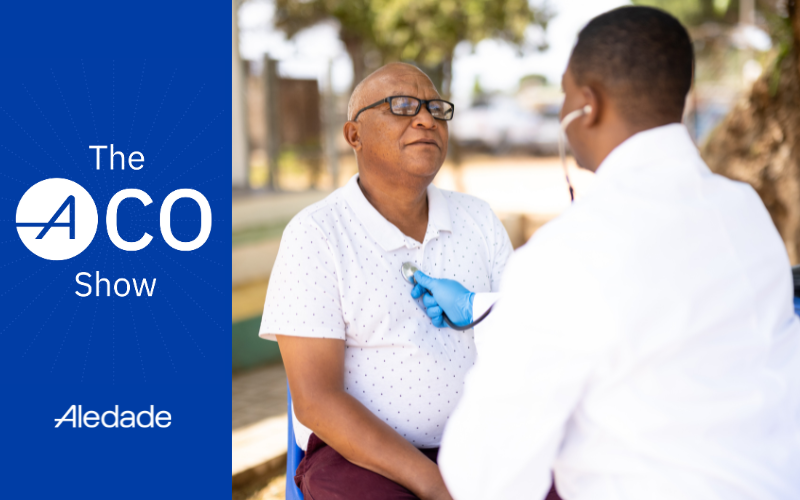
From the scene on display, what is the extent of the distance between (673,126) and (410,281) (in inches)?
37.5

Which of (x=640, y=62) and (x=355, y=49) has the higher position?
(x=355, y=49)

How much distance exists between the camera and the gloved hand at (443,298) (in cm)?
198

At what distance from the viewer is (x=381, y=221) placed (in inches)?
82.9

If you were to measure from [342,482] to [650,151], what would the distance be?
1103 mm

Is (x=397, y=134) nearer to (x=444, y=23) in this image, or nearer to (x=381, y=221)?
(x=381, y=221)

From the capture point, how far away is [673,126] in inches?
50.8

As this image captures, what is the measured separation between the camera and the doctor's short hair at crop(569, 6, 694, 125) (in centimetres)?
126

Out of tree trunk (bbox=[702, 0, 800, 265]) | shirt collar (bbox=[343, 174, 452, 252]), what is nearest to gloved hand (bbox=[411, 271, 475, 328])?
shirt collar (bbox=[343, 174, 452, 252])

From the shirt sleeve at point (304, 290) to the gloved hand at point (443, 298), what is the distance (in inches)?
9.9

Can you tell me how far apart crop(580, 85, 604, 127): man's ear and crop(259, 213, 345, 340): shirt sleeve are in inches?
34.4

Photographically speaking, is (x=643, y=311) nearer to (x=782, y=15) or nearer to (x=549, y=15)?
(x=782, y=15)
